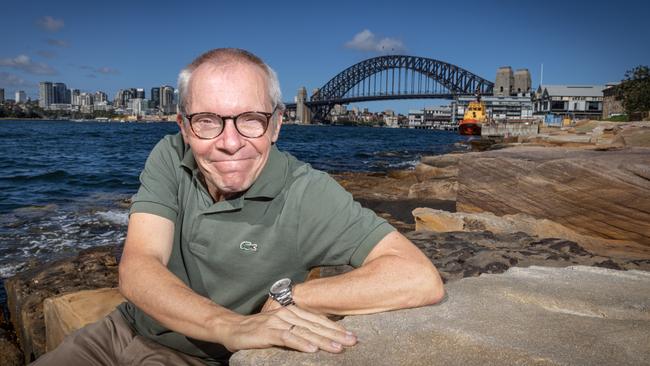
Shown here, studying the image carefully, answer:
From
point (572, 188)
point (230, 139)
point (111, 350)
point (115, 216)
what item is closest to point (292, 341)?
point (230, 139)

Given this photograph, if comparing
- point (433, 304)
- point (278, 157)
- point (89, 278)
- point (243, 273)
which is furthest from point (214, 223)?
point (89, 278)

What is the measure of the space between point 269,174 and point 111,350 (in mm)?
858

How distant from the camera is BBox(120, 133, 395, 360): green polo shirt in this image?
1517 millimetres

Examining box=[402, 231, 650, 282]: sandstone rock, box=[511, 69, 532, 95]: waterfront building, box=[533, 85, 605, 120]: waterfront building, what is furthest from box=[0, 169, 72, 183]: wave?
box=[511, 69, 532, 95]: waterfront building

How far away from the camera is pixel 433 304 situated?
157 cm

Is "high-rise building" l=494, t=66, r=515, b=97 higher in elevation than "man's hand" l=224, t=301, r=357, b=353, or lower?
higher

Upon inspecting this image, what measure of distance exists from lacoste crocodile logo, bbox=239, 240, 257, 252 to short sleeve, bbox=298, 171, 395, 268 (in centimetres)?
15

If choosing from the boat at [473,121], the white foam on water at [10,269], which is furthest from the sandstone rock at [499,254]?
the boat at [473,121]

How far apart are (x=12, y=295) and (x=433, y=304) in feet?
9.05

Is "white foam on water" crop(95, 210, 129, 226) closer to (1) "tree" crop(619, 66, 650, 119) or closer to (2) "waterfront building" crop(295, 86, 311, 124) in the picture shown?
(1) "tree" crop(619, 66, 650, 119)

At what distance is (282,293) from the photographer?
1408 mm

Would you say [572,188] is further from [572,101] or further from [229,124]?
[572,101]

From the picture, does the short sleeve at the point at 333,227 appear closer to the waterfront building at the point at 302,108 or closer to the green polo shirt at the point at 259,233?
the green polo shirt at the point at 259,233

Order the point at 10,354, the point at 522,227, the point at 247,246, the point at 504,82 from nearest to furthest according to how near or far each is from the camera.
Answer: the point at 247,246 → the point at 10,354 → the point at 522,227 → the point at 504,82
